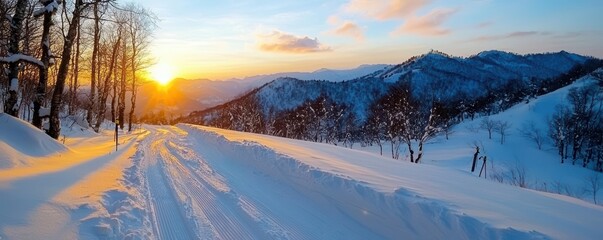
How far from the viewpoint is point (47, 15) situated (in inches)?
439

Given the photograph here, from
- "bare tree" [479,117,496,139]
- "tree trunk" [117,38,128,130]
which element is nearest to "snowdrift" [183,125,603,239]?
"tree trunk" [117,38,128,130]

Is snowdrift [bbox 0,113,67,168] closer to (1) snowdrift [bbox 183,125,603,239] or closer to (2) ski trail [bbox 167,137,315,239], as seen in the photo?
(2) ski trail [bbox 167,137,315,239]

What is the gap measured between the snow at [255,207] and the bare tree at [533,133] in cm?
9108

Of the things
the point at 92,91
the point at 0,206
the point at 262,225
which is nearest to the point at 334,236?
the point at 262,225

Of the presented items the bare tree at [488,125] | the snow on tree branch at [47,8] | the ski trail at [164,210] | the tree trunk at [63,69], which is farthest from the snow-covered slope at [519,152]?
the snow on tree branch at [47,8]

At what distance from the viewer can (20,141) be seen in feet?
27.9

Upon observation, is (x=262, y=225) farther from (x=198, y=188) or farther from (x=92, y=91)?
(x=92, y=91)

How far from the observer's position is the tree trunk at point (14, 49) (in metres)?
10.4

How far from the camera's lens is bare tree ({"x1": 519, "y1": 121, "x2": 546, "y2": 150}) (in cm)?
8638

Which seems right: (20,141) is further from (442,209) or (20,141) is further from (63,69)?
(442,209)

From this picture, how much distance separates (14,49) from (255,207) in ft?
31.0

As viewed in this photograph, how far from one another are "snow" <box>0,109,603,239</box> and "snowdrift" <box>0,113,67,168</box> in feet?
0.14

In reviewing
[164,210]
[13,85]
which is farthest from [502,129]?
[164,210]

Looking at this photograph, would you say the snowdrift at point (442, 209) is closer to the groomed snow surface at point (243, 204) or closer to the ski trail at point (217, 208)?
the groomed snow surface at point (243, 204)
